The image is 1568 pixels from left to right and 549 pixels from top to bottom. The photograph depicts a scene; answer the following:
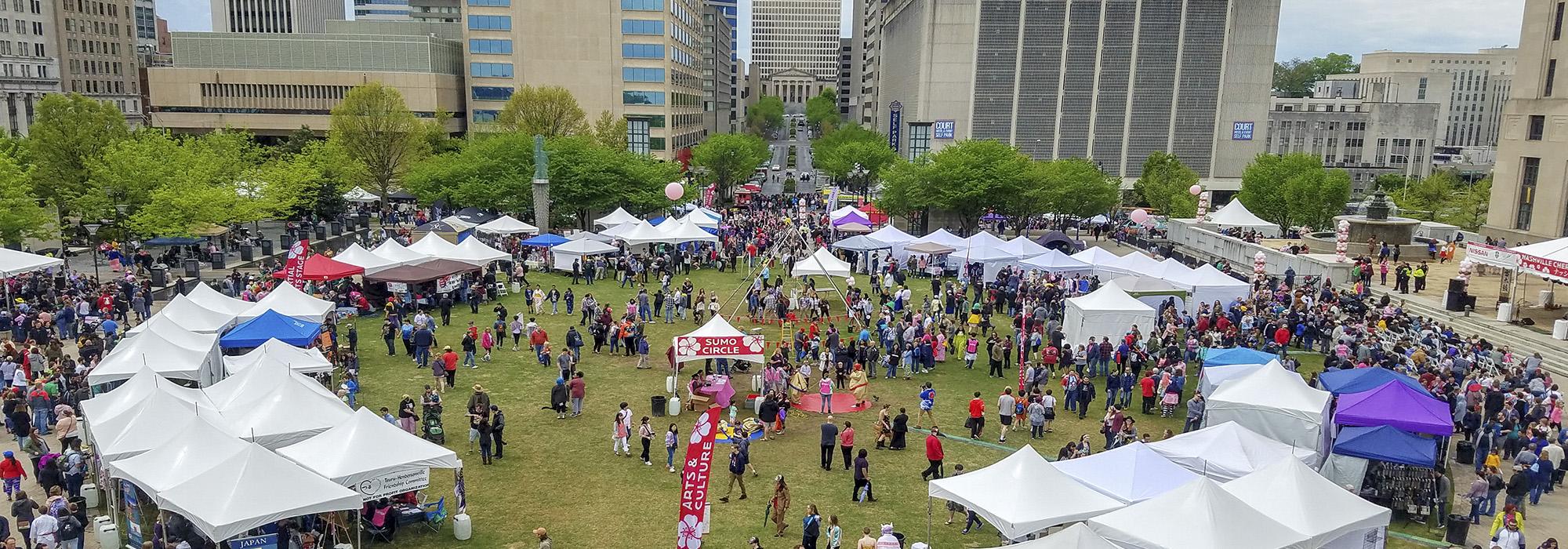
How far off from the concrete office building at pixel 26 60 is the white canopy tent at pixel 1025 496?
9088 cm

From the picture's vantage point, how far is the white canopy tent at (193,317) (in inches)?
858

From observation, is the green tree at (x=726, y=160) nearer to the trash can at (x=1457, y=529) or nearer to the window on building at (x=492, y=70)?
the window on building at (x=492, y=70)

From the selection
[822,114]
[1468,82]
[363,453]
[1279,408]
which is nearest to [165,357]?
[363,453]

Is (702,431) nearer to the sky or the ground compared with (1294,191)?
nearer to the ground

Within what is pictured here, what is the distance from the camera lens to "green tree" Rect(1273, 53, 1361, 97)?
185m

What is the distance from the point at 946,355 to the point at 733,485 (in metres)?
11.3

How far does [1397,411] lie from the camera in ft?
53.4

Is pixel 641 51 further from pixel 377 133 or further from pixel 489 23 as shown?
pixel 377 133

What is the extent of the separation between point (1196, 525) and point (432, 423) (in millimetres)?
13184

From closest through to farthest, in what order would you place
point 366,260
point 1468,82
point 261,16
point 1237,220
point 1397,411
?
point 1397,411 → point 366,260 → point 1237,220 → point 261,16 → point 1468,82

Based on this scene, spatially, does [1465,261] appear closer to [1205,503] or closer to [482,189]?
[1205,503]

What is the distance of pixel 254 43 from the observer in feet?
262

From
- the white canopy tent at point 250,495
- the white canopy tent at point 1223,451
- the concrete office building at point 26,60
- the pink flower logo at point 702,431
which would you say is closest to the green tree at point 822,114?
the concrete office building at point 26,60

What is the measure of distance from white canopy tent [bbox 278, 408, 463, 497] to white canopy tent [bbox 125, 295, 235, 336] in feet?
31.9
